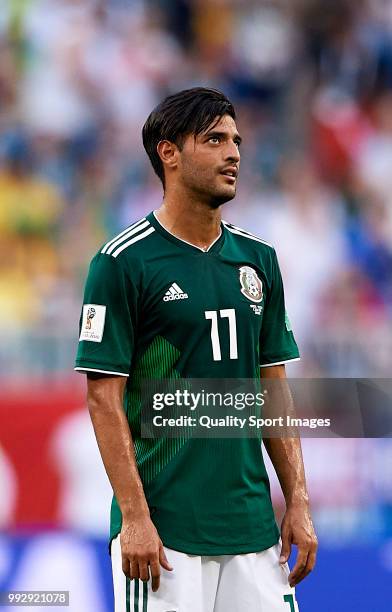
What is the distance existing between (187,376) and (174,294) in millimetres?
194

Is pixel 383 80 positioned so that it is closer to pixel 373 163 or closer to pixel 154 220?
pixel 373 163

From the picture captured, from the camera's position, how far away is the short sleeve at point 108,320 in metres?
2.23

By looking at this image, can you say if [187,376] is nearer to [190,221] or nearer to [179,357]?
[179,357]

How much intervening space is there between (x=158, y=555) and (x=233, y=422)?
1.20 feet

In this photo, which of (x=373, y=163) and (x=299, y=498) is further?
(x=373, y=163)

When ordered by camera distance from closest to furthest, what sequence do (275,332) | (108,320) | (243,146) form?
(108,320)
(275,332)
(243,146)

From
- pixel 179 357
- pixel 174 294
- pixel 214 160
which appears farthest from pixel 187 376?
pixel 214 160

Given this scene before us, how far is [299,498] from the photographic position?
2.38 m

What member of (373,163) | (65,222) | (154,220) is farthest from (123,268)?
(373,163)

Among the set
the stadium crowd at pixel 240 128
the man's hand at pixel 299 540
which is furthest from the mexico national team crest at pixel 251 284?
the stadium crowd at pixel 240 128

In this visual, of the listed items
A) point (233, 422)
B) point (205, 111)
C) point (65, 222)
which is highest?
point (65, 222)

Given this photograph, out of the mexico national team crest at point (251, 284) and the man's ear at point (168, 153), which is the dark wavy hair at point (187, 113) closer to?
the man's ear at point (168, 153)

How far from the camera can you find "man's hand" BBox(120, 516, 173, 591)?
213 centimetres

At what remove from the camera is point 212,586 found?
227 centimetres
